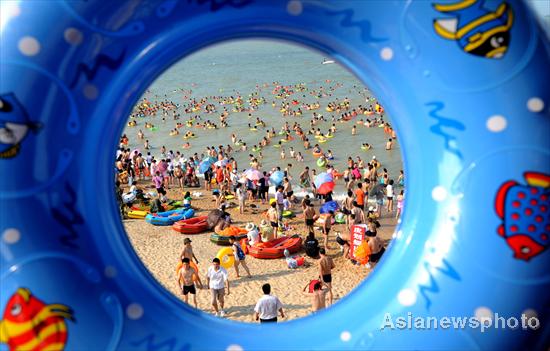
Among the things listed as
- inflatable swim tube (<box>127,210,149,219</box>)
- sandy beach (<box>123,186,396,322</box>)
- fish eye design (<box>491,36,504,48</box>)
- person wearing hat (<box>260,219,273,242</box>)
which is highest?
fish eye design (<box>491,36,504,48</box>)

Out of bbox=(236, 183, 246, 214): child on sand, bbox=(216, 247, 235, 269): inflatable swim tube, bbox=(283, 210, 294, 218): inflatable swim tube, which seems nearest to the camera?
bbox=(216, 247, 235, 269): inflatable swim tube

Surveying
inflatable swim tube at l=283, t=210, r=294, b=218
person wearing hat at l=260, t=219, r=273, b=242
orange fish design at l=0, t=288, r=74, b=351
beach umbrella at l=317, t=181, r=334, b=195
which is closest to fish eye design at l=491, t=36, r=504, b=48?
orange fish design at l=0, t=288, r=74, b=351

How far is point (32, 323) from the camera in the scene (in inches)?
118

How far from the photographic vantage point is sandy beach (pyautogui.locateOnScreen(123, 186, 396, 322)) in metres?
7.76

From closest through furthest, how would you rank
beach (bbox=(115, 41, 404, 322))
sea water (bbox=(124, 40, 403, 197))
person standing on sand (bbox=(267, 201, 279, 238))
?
1. beach (bbox=(115, 41, 404, 322))
2. person standing on sand (bbox=(267, 201, 279, 238))
3. sea water (bbox=(124, 40, 403, 197))

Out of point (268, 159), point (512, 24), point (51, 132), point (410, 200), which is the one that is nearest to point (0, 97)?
point (51, 132)

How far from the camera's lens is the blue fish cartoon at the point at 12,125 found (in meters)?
2.93

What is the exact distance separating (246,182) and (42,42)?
1070 centimetres

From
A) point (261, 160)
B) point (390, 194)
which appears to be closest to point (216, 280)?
point (390, 194)

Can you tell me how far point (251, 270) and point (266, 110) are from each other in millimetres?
20663

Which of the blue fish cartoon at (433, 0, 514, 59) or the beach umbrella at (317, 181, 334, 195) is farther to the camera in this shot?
the beach umbrella at (317, 181, 334, 195)

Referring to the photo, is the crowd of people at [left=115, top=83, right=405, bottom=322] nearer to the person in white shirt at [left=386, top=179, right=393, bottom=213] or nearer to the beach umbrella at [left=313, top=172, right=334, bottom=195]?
the person in white shirt at [left=386, top=179, right=393, bottom=213]

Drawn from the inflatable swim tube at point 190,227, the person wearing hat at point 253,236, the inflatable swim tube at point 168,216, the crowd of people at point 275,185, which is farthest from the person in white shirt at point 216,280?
the inflatable swim tube at point 168,216

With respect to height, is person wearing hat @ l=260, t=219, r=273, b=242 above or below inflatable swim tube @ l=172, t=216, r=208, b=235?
below
